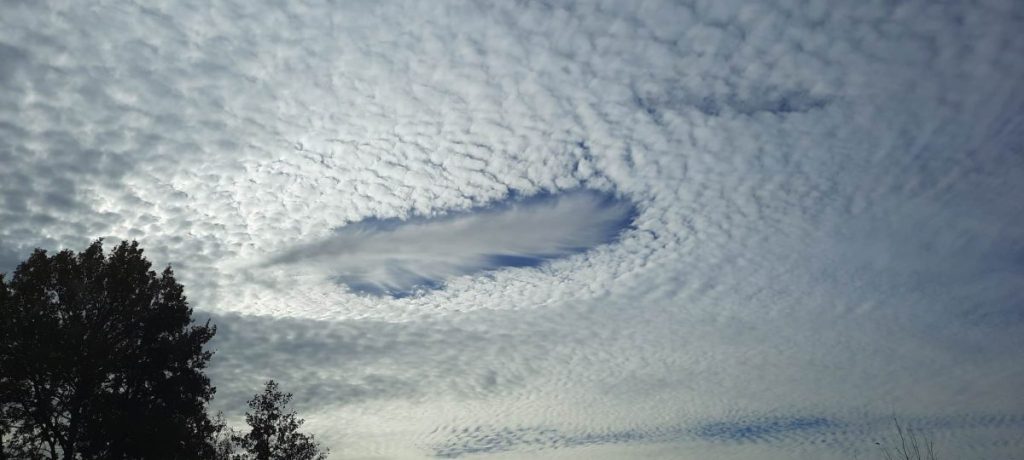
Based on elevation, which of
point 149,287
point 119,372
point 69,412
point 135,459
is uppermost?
point 149,287

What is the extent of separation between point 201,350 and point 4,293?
972 centimetres

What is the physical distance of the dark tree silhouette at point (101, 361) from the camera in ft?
95.2

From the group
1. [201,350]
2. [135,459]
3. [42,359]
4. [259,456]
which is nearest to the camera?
[42,359]

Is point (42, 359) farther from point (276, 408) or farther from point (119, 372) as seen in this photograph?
point (276, 408)

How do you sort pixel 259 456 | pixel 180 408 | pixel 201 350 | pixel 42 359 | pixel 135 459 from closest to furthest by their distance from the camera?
pixel 42 359, pixel 135 459, pixel 180 408, pixel 201 350, pixel 259 456

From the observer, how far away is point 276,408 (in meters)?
54.4

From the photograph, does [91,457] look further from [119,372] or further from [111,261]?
[111,261]

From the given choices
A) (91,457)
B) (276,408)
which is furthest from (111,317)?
(276,408)

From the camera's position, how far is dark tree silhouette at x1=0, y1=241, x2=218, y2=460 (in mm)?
29016

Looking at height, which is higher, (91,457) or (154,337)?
(154,337)

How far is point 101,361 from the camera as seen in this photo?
3006 centimetres

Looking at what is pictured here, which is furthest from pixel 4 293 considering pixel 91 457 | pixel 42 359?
pixel 91 457

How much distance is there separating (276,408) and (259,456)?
13.4 feet

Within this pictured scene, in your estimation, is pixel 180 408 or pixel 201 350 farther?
pixel 201 350
